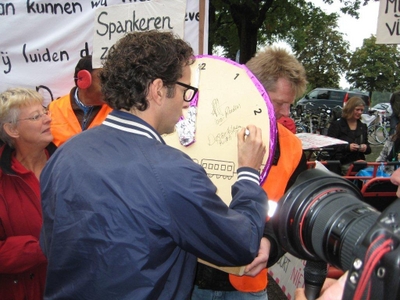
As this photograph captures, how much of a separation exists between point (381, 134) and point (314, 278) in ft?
50.3

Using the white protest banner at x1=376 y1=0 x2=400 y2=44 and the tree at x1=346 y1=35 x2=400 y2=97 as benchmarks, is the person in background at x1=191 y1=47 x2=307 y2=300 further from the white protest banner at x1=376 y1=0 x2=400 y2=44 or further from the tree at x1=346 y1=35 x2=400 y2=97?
the tree at x1=346 y1=35 x2=400 y2=97

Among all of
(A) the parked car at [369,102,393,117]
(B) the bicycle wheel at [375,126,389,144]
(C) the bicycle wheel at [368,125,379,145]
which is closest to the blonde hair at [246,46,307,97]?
(C) the bicycle wheel at [368,125,379,145]

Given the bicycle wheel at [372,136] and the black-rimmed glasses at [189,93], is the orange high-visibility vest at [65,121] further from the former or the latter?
the bicycle wheel at [372,136]

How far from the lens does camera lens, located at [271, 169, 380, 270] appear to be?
0.96m

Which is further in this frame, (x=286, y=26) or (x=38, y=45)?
(x=286, y=26)

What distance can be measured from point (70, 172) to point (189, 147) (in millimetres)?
636

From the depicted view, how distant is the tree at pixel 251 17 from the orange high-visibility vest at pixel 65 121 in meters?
9.57

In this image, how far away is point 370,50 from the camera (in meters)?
44.0

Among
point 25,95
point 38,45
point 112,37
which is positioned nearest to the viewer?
point 25,95

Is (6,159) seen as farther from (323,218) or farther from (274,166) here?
(323,218)

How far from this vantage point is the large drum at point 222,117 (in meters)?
1.59

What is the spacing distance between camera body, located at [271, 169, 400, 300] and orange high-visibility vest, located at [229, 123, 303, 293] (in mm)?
497

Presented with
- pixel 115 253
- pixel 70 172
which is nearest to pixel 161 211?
pixel 115 253

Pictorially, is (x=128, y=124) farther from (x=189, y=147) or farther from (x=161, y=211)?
(x=189, y=147)
